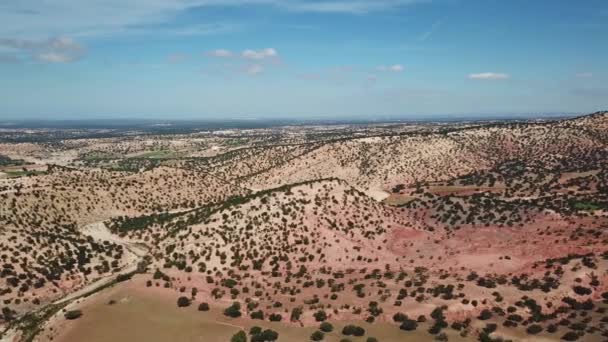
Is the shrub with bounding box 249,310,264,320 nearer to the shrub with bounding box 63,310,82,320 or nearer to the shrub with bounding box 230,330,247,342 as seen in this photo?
the shrub with bounding box 230,330,247,342

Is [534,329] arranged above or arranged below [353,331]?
above

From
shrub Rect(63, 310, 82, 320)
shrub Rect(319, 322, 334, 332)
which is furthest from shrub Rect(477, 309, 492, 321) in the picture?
shrub Rect(63, 310, 82, 320)

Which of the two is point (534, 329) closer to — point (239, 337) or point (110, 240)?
point (239, 337)

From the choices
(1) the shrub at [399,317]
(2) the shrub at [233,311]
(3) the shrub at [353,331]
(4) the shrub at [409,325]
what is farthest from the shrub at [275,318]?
(4) the shrub at [409,325]

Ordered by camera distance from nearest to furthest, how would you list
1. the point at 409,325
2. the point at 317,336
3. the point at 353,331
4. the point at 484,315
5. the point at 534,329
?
1. the point at 317,336
2. the point at 534,329
3. the point at 353,331
4. the point at 409,325
5. the point at 484,315

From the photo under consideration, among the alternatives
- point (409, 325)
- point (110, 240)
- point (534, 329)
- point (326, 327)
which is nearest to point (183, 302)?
point (326, 327)

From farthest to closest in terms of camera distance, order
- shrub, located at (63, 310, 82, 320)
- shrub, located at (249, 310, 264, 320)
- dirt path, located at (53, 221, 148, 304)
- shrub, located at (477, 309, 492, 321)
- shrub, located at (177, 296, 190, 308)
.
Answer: dirt path, located at (53, 221, 148, 304), shrub, located at (177, 296, 190, 308), shrub, located at (249, 310, 264, 320), shrub, located at (63, 310, 82, 320), shrub, located at (477, 309, 492, 321)

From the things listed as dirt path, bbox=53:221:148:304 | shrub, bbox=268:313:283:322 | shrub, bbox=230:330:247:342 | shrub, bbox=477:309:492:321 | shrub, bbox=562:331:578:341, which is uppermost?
shrub, bbox=562:331:578:341

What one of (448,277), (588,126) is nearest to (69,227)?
(448,277)

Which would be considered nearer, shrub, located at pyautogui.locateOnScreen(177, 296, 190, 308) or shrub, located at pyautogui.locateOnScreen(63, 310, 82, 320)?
shrub, located at pyautogui.locateOnScreen(63, 310, 82, 320)

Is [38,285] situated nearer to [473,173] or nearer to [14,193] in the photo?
[14,193]

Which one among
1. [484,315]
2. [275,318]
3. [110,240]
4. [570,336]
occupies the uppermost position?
[570,336]
